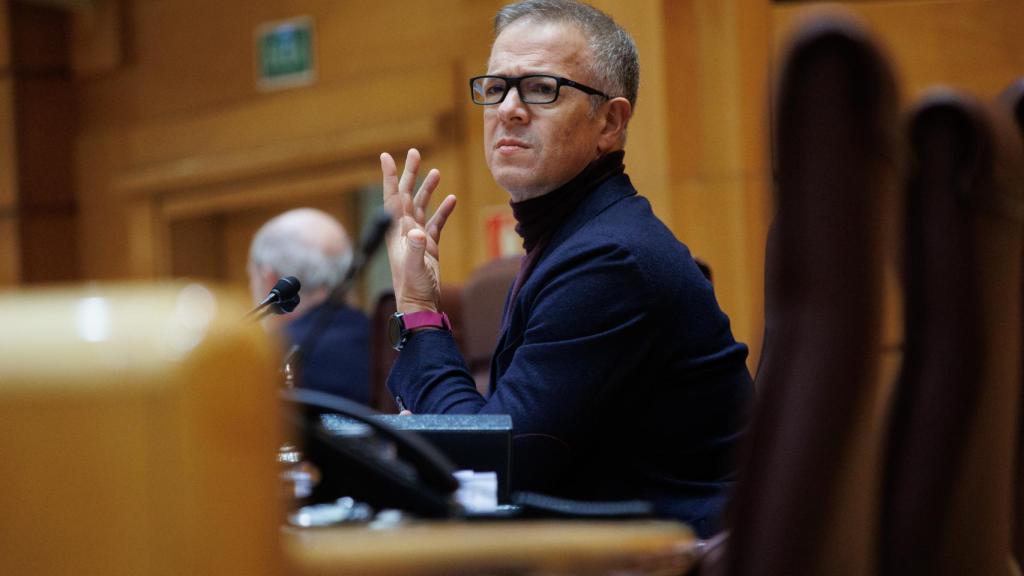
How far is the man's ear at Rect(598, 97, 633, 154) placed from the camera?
7.72ft

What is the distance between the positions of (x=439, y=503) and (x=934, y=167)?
549mm

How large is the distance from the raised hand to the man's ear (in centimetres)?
30

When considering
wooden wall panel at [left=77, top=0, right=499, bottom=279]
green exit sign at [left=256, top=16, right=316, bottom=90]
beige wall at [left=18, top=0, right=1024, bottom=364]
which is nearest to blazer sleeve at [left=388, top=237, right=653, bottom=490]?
beige wall at [left=18, top=0, right=1024, bottom=364]

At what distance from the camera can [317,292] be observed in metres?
4.45

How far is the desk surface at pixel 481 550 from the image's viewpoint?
3.39 ft

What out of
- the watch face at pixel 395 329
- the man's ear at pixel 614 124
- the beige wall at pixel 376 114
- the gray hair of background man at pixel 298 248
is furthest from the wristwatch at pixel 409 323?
the gray hair of background man at pixel 298 248

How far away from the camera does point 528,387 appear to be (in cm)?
187

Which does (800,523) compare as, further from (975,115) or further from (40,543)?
(40,543)

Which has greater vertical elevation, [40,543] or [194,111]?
[194,111]

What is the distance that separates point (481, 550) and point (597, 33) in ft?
4.87

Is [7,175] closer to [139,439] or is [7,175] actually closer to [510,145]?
[510,145]

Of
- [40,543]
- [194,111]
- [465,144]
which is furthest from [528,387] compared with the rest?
[194,111]

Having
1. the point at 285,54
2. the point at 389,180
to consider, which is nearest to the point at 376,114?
the point at 285,54

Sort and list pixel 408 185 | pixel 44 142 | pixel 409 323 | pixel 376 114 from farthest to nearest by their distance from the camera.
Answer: pixel 44 142, pixel 376 114, pixel 408 185, pixel 409 323
